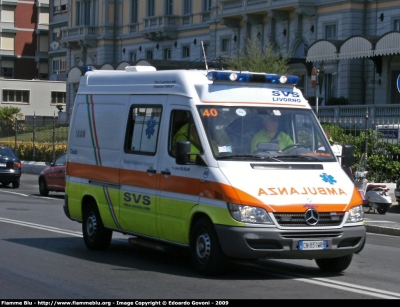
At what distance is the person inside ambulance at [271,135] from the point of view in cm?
1062

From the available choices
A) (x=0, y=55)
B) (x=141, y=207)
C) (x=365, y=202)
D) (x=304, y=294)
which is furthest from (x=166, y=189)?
(x=0, y=55)

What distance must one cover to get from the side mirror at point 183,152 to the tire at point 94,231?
102 inches

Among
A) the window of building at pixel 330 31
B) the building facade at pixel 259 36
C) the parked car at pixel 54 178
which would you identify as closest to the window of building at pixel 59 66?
the building facade at pixel 259 36

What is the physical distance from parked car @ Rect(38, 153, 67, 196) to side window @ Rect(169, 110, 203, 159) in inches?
588

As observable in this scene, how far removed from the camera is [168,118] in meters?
11.1

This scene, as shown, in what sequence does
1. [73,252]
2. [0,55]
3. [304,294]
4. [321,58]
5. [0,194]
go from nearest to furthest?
[304,294], [73,252], [0,194], [321,58], [0,55]

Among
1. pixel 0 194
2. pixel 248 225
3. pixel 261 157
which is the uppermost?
pixel 261 157

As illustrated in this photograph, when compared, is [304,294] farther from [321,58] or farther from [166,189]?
[321,58]

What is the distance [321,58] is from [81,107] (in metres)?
30.1

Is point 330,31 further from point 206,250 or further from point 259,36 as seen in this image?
point 206,250

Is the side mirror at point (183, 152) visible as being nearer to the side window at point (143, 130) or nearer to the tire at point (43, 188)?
the side window at point (143, 130)

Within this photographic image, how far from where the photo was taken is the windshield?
34.4 ft

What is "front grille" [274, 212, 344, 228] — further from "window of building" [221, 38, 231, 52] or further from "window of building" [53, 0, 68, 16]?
"window of building" [53, 0, 68, 16]

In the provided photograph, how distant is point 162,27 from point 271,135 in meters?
50.8
